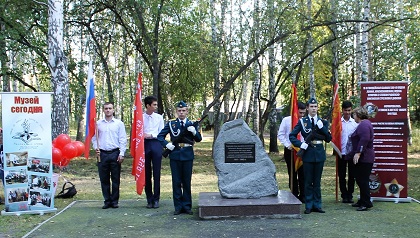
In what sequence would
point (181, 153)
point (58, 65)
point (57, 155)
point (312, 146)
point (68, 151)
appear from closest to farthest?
Answer: point (312, 146) → point (181, 153) → point (57, 155) → point (68, 151) → point (58, 65)

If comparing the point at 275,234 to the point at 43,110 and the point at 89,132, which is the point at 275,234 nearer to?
the point at 89,132

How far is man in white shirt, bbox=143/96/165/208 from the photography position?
7.94 meters

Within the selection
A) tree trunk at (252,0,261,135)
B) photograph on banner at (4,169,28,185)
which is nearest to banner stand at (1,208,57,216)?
photograph on banner at (4,169,28,185)

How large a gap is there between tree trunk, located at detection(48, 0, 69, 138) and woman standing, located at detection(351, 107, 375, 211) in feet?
23.2

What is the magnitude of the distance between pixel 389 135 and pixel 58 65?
24.7 feet

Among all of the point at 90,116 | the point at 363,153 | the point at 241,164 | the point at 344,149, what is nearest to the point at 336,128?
the point at 344,149

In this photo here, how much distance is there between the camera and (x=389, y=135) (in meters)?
8.23

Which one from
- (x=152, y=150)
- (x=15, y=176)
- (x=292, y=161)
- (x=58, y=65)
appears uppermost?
(x=58, y=65)

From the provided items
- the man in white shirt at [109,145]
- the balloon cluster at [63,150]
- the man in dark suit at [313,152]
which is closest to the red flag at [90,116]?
the man in white shirt at [109,145]

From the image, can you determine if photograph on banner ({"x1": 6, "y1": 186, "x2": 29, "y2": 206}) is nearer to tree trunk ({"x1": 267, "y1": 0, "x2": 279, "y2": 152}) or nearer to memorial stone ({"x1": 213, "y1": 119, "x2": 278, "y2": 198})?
memorial stone ({"x1": 213, "y1": 119, "x2": 278, "y2": 198})

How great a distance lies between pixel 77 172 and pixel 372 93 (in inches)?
336

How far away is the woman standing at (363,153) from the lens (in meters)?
7.46

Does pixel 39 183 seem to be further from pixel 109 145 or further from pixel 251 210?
pixel 251 210

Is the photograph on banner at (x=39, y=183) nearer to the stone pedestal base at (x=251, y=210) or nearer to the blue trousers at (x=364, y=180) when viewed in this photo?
the stone pedestal base at (x=251, y=210)
